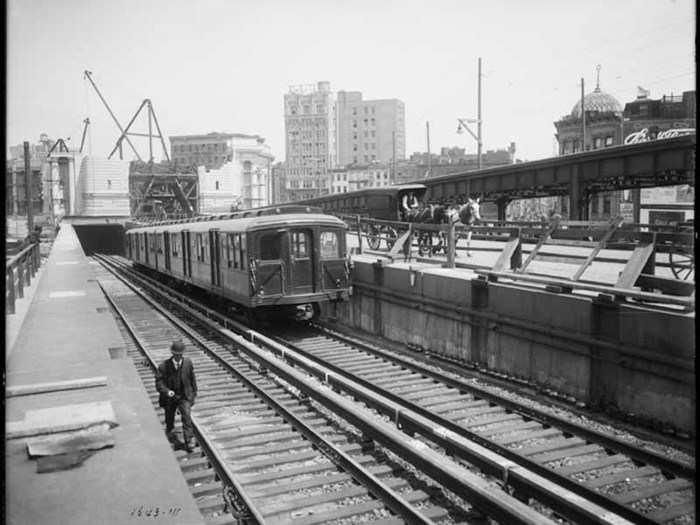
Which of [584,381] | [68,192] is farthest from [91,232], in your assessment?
[584,381]

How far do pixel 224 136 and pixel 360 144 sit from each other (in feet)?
106

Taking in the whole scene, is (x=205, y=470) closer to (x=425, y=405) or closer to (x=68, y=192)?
(x=425, y=405)

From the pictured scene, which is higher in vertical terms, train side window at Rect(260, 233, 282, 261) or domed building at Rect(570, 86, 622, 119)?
domed building at Rect(570, 86, 622, 119)

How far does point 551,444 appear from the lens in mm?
8266

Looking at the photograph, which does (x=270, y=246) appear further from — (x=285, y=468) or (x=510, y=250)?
(x=285, y=468)

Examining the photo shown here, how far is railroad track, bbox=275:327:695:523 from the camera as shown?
6656mm

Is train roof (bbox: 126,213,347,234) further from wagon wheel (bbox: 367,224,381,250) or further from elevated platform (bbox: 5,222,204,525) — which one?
wagon wheel (bbox: 367,224,381,250)

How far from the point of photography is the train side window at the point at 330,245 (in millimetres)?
16250

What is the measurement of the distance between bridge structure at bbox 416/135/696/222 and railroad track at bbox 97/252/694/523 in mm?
12621

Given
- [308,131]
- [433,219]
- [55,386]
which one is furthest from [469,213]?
[308,131]

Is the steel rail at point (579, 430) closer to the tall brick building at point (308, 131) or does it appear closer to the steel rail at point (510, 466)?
the steel rail at point (510, 466)

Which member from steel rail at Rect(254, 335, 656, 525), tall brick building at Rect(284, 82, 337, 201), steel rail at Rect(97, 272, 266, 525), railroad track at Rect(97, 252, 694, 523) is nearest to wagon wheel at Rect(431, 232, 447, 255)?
railroad track at Rect(97, 252, 694, 523)

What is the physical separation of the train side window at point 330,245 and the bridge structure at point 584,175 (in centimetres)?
1081

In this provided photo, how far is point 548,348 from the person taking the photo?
11.1m
